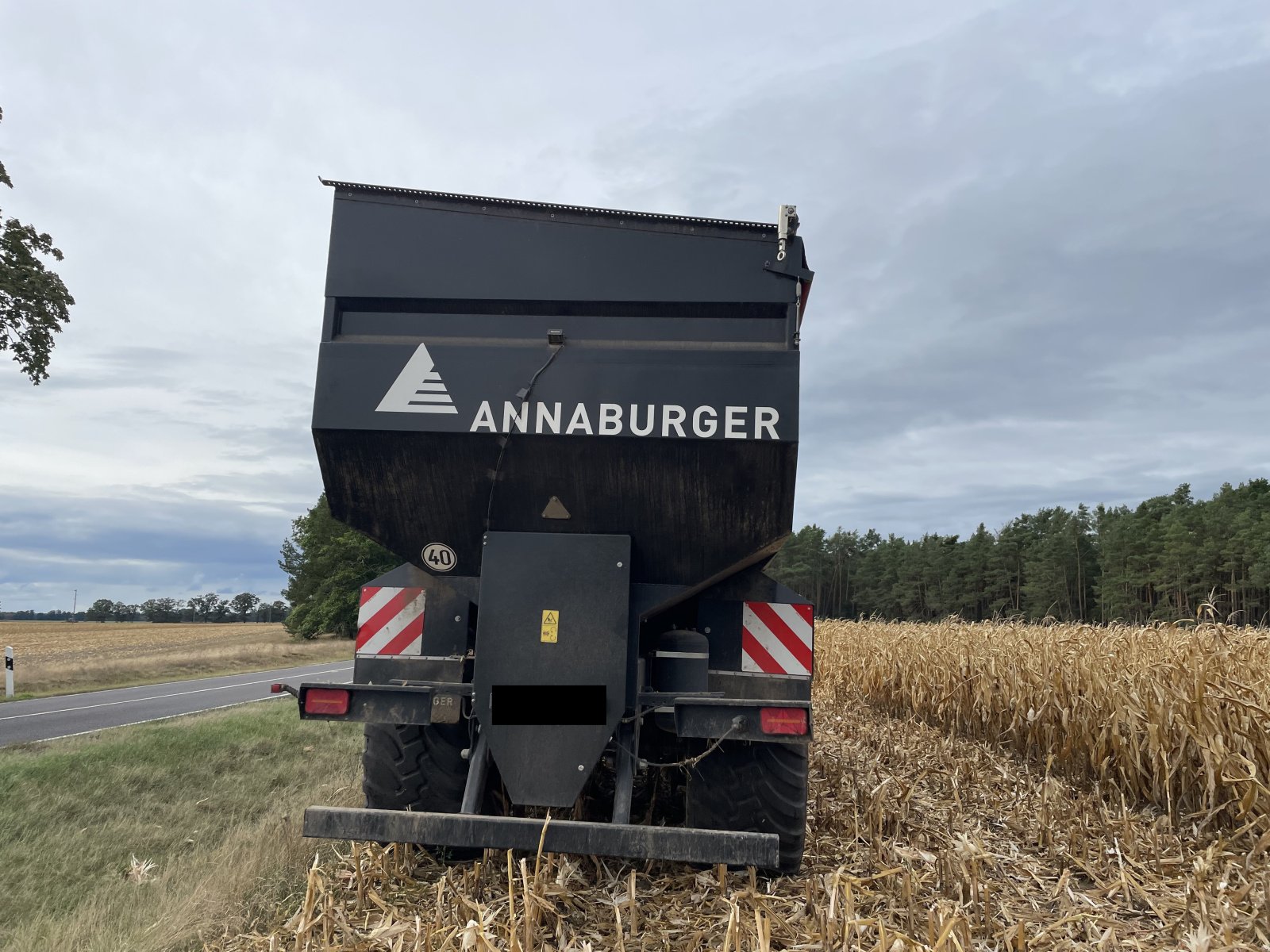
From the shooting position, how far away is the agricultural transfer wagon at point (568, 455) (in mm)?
3553

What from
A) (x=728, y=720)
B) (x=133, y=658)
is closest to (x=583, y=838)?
(x=728, y=720)

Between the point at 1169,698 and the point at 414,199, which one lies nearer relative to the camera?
the point at 414,199

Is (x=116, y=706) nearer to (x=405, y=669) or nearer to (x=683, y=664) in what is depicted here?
(x=405, y=669)

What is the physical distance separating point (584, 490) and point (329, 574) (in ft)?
143

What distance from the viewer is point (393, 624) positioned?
13.5 ft

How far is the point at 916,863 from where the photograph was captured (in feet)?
12.7

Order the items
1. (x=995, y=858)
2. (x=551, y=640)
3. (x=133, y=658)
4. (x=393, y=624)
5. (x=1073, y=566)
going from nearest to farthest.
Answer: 1. (x=551, y=640)
2. (x=995, y=858)
3. (x=393, y=624)
4. (x=133, y=658)
5. (x=1073, y=566)

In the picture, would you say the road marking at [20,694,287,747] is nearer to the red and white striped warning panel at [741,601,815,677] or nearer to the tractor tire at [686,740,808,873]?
the tractor tire at [686,740,808,873]

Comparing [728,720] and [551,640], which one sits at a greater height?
[551,640]

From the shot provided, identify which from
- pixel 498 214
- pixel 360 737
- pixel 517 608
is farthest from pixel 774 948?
pixel 360 737

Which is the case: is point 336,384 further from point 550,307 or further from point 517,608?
point 517,608

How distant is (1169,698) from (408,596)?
4.66 meters

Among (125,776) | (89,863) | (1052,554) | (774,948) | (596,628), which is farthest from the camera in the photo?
(1052,554)

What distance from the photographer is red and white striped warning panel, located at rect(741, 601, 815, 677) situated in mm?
4012
